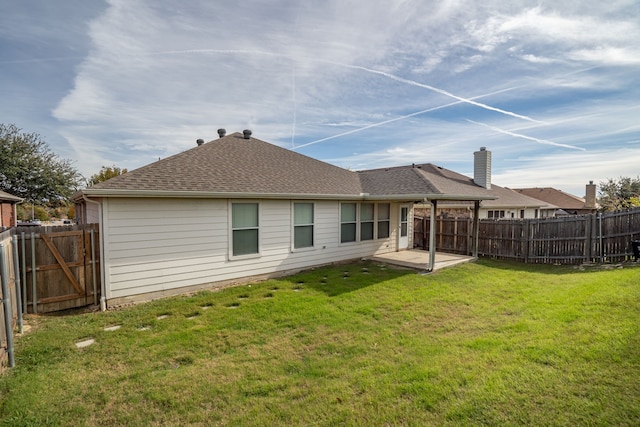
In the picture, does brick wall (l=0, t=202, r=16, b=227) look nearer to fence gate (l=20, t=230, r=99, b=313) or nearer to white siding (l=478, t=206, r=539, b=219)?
fence gate (l=20, t=230, r=99, b=313)

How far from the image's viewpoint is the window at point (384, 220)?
11.9 metres

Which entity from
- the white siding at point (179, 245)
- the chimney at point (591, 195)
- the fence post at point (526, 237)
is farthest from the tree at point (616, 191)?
the white siding at point (179, 245)

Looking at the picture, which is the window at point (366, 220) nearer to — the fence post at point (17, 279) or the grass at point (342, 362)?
the grass at point (342, 362)

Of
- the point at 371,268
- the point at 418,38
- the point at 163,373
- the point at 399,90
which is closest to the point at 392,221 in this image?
the point at 371,268

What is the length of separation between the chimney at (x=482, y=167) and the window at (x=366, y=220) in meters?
7.33

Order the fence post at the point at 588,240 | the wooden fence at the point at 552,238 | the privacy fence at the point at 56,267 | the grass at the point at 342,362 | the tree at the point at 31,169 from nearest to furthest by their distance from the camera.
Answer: the grass at the point at 342,362 < the privacy fence at the point at 56,267 < the wooden fence at the point at 552,238 < the fence post at the point at 588,240 < the tree at the point at 31,169

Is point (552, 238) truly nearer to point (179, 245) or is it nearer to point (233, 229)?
point (233, 229)

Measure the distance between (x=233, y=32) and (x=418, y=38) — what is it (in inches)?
217

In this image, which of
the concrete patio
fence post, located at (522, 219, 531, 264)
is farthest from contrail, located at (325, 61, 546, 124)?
the concrete patio

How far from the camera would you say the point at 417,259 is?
10.9 metres

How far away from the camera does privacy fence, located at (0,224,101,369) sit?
18.9 feet

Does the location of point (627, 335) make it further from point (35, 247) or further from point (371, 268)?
point (35, 247)

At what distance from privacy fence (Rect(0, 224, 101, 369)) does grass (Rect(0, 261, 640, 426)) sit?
1.62 feet

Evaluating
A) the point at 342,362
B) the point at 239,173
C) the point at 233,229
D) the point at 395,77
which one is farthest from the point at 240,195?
the point at 395,77
